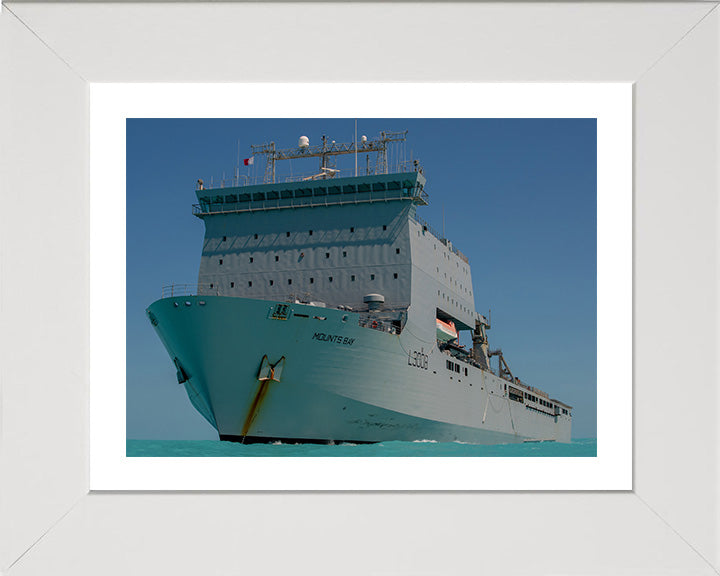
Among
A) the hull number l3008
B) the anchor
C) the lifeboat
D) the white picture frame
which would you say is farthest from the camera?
the lifeboat

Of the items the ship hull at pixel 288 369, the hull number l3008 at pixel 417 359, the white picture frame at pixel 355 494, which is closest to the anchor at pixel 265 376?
the ship hull at pixel 288 369

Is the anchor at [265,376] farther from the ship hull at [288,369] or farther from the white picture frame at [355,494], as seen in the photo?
the white picture frame at [355,494]

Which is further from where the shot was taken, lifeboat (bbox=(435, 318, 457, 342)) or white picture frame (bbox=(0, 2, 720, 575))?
lifeboat (bbox=(435, 318, 457, 342))

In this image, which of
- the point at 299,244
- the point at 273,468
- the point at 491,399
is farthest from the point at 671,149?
the point at 491,399

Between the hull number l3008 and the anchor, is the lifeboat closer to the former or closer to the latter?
the hull number l3008

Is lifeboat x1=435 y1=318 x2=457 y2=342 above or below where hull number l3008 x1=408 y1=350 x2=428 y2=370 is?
above

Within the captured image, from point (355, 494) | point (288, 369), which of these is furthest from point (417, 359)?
point (355, 494)

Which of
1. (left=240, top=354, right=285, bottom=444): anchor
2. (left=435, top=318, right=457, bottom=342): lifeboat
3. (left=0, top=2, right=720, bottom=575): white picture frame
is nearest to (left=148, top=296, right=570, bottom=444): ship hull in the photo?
(left=240, top=354, right=285, bottom=444): anchor

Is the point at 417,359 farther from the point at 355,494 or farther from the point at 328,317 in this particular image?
the point at 355,494
